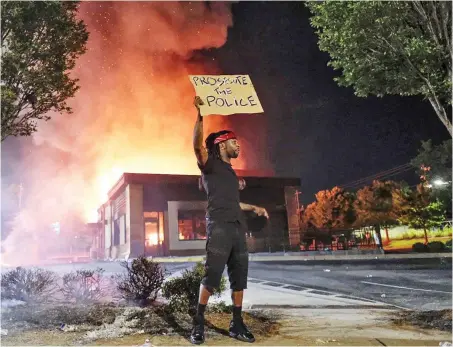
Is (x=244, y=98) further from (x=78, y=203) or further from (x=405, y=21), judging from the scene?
(x=78, y=203)

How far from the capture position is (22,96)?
7.64 meters

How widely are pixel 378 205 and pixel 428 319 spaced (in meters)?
35.6

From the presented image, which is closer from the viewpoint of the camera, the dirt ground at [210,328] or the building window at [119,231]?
the dirt ground at [210,328]

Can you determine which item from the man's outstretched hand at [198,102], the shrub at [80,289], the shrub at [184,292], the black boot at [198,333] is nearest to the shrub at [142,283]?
the shrub at [80,289]

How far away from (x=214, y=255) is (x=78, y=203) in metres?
73.3

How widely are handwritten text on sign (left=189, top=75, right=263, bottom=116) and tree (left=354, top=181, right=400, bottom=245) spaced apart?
3506 cm

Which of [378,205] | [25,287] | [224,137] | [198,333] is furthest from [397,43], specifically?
[378,205]

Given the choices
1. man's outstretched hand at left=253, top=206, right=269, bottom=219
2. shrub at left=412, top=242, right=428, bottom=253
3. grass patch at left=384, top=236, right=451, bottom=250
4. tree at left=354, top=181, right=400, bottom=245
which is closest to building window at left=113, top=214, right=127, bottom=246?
man's outstretched hand at left=253, top=206, right=269, bottom=219

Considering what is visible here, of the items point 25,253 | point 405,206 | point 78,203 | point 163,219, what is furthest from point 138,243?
point 25,253

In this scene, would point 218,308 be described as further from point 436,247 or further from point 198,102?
point 436,247

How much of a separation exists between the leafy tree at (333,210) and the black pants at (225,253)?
41020 mm

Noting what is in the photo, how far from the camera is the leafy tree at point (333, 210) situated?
4294 centimetres

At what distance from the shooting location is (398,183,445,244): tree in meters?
31.9

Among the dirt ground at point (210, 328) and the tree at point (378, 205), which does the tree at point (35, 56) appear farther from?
the tree at point (378, 205)
